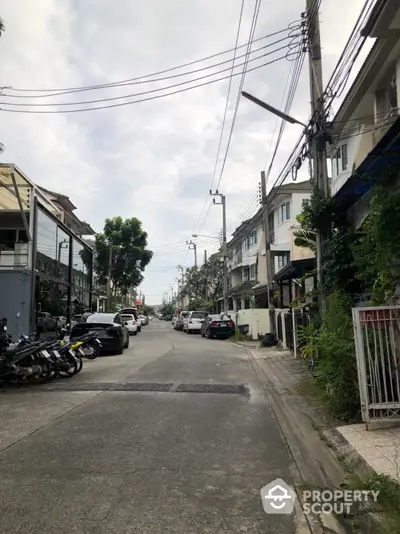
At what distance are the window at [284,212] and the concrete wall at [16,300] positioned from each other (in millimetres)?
19462

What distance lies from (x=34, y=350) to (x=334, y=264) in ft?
22.6

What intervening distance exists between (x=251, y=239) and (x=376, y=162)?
37023 millimetres

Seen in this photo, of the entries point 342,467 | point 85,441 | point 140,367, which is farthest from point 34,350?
point 342,467

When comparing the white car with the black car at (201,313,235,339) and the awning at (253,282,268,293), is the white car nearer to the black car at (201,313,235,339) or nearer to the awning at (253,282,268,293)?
the black car at (201,313,235,339)

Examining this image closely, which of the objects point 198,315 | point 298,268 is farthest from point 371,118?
point 198,315

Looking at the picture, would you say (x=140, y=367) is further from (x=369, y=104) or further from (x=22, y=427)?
(x=369, y=104)

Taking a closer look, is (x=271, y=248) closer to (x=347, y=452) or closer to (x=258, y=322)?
(x=258, y=322)

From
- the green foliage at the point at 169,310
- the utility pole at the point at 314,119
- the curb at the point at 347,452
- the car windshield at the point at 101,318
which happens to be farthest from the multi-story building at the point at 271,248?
the green foliage at the point at 169,310

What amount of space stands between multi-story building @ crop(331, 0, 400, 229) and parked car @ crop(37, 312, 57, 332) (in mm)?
11949

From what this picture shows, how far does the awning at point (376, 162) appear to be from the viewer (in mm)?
7207

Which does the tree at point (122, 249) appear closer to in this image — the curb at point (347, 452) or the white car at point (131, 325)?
the white car at point (131, 325)

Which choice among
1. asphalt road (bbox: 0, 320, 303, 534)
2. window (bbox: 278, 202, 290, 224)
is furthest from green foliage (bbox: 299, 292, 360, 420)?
window (bbox: 278, 202, 290, 224)

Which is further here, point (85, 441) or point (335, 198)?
point (335, 198)

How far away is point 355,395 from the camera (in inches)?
286
